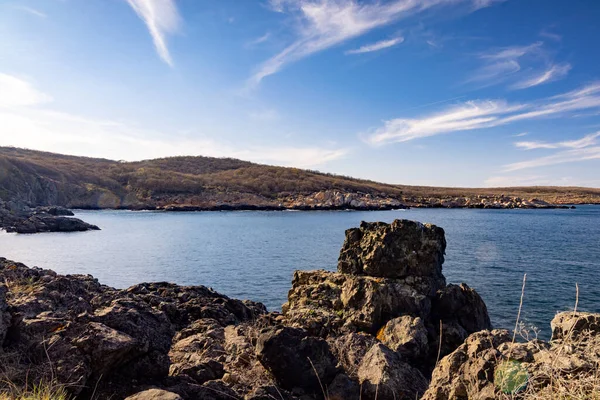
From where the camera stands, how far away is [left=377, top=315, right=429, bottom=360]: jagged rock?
32.9 ft

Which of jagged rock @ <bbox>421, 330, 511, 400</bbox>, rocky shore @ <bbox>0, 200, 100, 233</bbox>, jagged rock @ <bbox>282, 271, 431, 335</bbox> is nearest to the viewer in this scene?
jagged rock @ <bbox>421, 330, 511, 400</bbox>

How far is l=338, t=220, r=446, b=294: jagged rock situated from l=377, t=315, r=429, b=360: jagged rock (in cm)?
274

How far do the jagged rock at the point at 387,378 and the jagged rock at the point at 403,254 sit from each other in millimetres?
5964

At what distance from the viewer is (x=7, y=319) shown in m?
5.63

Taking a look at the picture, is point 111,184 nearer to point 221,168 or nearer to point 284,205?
point 284,205

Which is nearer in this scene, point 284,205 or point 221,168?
point 284,205

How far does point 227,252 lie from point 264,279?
13.3m

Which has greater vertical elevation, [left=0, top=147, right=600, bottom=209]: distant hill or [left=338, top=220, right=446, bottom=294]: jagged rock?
[left=0, top=147, right=600, bottom=209]: distant hill

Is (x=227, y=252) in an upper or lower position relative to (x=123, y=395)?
lower

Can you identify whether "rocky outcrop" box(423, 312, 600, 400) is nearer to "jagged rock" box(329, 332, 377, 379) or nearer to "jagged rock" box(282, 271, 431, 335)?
"jagged rock" box(329, 332, 377, 379)

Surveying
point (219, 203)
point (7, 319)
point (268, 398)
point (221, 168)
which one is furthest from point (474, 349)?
point (221, 168)

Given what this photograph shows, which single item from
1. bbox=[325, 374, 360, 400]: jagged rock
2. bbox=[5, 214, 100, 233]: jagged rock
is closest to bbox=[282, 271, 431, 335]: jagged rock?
bbox=[325, 374, 360, 400]: jagged rock

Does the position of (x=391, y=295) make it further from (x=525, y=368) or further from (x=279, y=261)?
(x=279, y=261)

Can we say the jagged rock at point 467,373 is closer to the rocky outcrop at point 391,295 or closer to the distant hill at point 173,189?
the rocky outcrop at point 391,295
